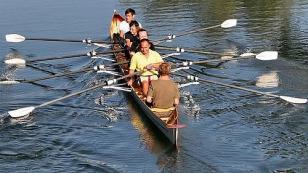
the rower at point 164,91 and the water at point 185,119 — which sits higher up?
the rower at point 164,91

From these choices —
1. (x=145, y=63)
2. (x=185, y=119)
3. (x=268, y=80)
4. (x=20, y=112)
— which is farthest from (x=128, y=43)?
(x=20, y=112)

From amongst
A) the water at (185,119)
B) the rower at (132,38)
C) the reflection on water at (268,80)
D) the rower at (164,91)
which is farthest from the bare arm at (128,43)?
the rower at (164,91)

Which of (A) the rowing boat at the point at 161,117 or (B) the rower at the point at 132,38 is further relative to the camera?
(B) the rower at the point at 132,38

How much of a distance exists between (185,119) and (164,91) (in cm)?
190

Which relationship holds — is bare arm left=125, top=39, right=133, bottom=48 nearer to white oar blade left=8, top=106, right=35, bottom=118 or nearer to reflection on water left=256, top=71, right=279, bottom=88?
reflection on water left=256, top=71, right=279, bottom=88

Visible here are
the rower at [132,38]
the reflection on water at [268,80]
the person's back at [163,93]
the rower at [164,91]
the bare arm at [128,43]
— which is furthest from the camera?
the bare arm at [128,43]

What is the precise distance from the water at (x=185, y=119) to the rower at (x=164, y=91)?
0.83 m

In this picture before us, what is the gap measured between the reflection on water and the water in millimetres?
32

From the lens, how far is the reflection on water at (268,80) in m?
17.5

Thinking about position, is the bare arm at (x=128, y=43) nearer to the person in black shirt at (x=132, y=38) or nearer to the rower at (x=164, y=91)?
the person in black shirt at (x=132, y=38)

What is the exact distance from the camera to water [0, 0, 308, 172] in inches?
485

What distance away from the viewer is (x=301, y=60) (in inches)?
790

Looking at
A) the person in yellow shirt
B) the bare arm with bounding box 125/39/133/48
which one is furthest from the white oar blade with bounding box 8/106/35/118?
the bare arm with bounding box 125/39/133/48

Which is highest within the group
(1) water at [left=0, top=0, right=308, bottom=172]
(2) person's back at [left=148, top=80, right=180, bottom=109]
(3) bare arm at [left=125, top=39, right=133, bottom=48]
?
(3) bare arm at [left=125, top=39, right=133, bottom=48]
